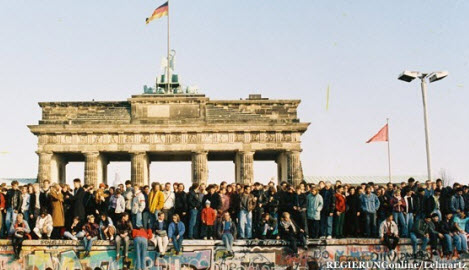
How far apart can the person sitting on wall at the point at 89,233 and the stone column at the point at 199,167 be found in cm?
2551

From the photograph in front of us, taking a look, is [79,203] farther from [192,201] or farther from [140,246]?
[192,201]

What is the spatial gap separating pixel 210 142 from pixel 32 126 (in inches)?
494

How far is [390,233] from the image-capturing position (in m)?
17.1

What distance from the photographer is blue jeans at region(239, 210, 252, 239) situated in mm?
17203

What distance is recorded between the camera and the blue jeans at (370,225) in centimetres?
1747

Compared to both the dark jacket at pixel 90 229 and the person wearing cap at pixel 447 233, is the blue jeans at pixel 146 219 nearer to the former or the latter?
the dark jacket at pixel 90 229

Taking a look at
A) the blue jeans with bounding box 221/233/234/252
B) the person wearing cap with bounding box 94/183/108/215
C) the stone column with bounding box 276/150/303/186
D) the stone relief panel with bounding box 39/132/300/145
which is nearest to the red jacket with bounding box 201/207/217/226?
the blue jeans with bounding box 221/233/234/252

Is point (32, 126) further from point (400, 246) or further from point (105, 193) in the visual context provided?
point (400, 246)

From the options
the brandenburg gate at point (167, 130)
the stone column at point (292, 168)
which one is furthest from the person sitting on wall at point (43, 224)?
the stone column at point (292, 168)

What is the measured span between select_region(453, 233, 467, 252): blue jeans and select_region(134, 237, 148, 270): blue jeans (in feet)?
27.9

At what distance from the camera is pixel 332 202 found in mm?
17188

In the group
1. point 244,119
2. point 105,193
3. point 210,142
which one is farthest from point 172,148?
point 105,193

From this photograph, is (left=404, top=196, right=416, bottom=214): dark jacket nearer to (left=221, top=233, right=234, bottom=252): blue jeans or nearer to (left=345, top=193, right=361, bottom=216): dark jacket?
(left=345, top=193, right=361, bottom=216): dark jacket

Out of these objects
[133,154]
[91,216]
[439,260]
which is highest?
[133,154]
